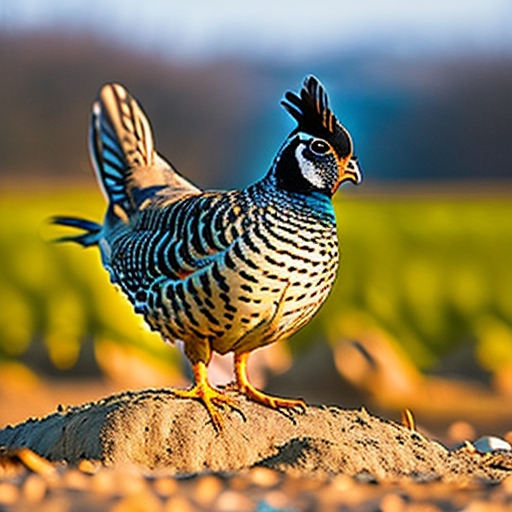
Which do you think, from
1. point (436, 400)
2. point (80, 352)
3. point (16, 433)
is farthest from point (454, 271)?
point (16, 433)

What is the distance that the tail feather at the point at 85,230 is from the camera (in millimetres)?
4434

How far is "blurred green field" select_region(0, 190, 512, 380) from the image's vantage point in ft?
35.1

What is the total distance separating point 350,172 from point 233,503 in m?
1.26

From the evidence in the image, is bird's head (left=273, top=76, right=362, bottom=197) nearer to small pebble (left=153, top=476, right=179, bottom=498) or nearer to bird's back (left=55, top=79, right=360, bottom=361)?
bird's back (left=55, top=79, right=360, bottom=361)

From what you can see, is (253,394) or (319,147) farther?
(253,394)

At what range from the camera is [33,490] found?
261 centimetres

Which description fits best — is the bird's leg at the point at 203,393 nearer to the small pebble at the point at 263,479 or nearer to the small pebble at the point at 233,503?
the small pebble at the point at 263,479

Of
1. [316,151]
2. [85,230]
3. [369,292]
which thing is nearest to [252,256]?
[316,151]

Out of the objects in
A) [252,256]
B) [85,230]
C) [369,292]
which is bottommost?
[369,292]

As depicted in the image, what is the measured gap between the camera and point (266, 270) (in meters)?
3.45

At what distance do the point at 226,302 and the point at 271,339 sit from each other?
20 cm

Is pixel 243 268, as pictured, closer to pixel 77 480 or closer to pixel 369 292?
pixel 77 480

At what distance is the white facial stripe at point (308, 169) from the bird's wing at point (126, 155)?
2.26 ft

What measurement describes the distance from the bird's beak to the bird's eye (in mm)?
62
